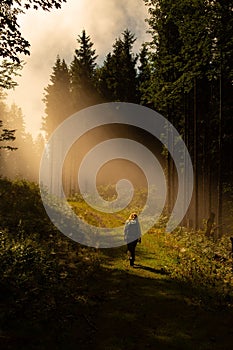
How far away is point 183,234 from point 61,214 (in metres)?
7.87

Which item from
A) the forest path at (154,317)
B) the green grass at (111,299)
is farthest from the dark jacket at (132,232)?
the forest path at (154,317)

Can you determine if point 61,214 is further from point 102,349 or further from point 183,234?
point 102,349

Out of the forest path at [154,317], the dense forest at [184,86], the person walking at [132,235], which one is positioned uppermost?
the dense forest at [184,86]

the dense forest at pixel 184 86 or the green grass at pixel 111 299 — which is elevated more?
the dense forest at pixel 184 86

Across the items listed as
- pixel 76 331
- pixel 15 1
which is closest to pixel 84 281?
pixel 76 331

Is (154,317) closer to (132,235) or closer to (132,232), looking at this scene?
(132,235)

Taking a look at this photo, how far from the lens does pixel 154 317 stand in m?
8.33

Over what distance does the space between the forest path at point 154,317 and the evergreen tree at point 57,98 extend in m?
40.5

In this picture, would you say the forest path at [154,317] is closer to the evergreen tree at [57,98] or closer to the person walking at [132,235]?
the person walking at [132,235]

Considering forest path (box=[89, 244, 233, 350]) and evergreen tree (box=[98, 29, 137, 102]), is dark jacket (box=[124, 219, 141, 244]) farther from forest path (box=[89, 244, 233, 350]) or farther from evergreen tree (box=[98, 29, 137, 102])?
evergreen tree (box=[98, 29, 137, 102])

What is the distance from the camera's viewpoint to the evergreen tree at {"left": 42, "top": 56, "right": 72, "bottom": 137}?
164 ft

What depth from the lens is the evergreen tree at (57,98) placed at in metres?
49.9

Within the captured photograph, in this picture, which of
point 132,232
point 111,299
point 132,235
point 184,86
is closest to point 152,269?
point 132,235

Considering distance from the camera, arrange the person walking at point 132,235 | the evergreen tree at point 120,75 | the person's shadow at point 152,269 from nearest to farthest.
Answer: the person's shadow at point 152,269 < the person walking at point 132,235 < the evergreen tree at point 120,75
